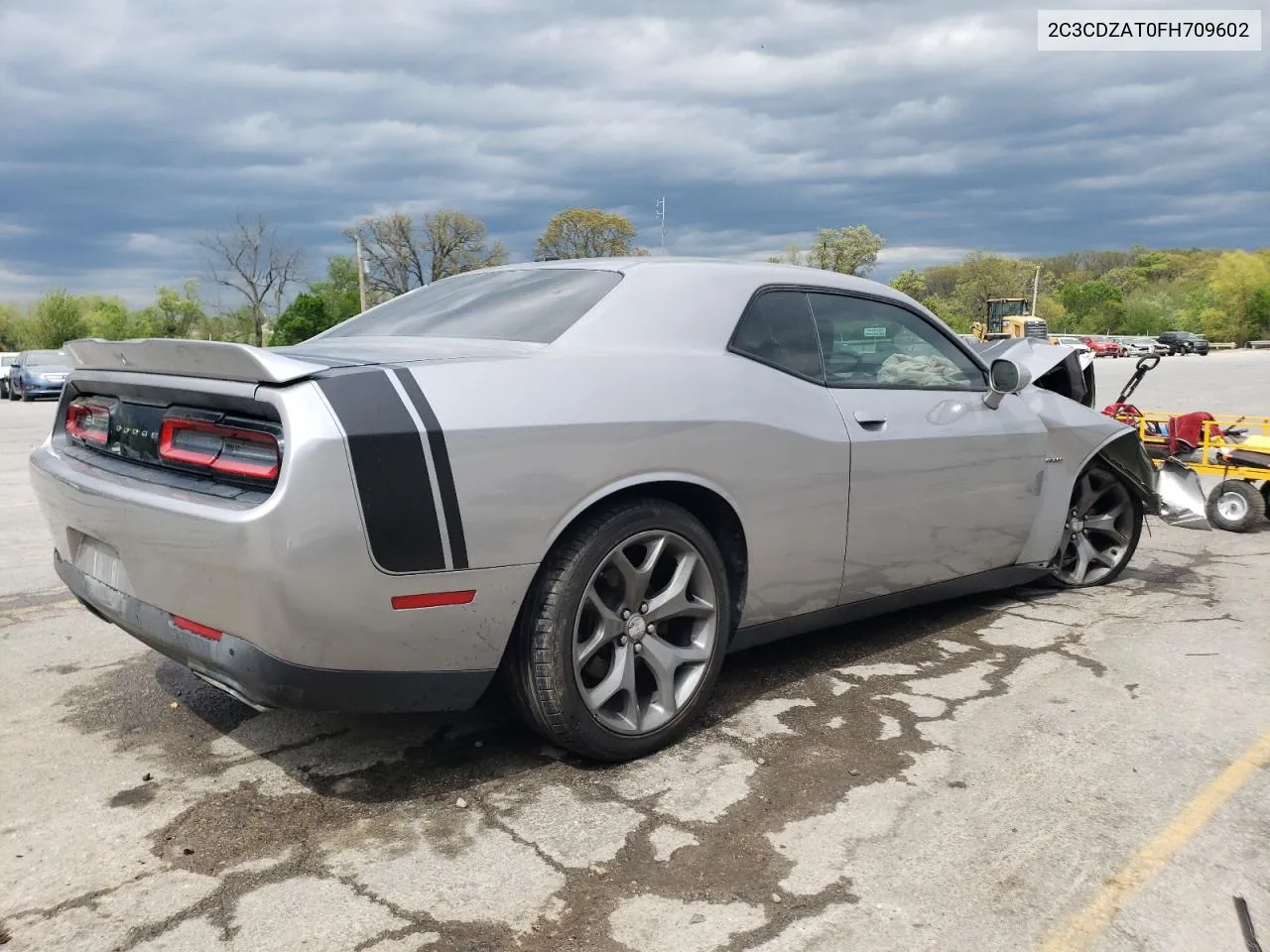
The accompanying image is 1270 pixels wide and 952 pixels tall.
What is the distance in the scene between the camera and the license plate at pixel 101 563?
3041mm

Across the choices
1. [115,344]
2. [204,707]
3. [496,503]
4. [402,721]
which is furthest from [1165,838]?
[115,344]

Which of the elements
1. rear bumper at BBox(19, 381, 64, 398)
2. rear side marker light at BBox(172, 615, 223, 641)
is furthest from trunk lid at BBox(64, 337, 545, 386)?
rear bumper at BBox(19, 381, 64, 398)

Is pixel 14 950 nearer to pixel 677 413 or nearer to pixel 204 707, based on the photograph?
pixel 204 707

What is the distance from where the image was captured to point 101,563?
3.14 meters

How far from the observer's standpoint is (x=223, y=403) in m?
2.80

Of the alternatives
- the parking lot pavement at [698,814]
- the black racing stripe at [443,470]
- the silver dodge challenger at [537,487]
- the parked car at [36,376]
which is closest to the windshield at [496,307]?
the silver dodge challenger at [537,487]

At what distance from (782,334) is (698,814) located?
5.56 feet

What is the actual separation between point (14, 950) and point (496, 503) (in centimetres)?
143

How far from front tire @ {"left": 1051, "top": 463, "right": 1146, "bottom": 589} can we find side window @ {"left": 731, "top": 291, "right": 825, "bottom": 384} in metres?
2.16

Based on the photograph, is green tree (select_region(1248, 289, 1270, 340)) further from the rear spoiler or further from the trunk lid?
the rear spoiler

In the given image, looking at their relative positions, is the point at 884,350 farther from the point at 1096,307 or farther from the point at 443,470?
the point at 1096,307

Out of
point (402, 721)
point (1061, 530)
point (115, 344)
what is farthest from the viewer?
point (1061, 530)

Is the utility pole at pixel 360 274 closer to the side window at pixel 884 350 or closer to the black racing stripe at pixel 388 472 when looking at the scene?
the side window at pixel 884 350

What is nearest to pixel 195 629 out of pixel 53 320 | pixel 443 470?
pixel 443 470
